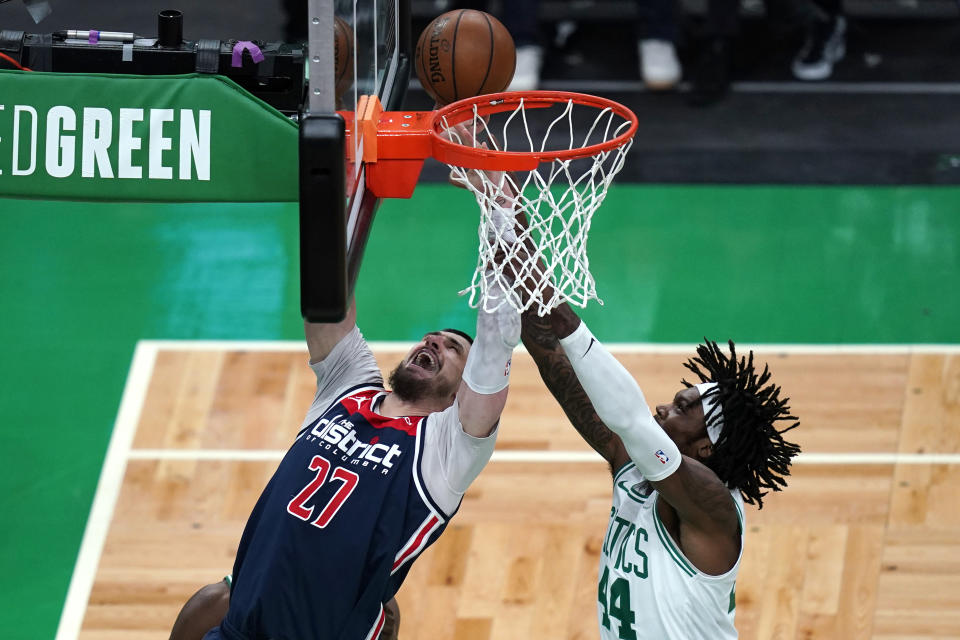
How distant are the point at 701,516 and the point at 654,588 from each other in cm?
29

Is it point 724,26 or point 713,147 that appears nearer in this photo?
point 713,147

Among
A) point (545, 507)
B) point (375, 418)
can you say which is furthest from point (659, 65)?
point (375, 418)

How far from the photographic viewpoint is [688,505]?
367 cm

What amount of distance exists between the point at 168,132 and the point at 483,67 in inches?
37.6

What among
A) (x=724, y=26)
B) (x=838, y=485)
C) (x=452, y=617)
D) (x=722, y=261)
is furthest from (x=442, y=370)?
(x=724, y=26)

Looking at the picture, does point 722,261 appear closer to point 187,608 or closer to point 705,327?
point 705,327

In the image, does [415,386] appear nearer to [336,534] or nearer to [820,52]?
[336,534]

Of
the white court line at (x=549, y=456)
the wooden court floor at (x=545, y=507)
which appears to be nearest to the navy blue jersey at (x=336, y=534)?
the wooden court floor at (x=545, y=507)

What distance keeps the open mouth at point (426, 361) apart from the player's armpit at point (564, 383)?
0.48m

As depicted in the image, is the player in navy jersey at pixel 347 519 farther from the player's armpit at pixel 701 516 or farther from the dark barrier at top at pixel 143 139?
the dark barrier at top at pixel 143 139

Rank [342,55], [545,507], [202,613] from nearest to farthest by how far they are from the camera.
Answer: [342,55]
[202,613]
[545,507]

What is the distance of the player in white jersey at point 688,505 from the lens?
3713 mm

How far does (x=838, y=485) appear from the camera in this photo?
241 inches

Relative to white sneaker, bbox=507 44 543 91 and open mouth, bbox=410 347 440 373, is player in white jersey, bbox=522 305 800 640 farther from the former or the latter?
white sneaker, bbox=507 44 543 91
